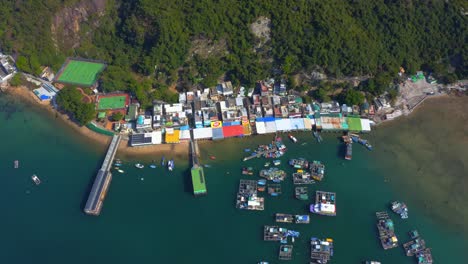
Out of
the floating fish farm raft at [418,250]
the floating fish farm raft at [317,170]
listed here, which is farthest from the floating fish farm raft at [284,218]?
the floating fish farm raft at [418,250]

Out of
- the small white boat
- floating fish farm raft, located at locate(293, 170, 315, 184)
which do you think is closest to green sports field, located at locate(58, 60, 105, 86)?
the small white boat

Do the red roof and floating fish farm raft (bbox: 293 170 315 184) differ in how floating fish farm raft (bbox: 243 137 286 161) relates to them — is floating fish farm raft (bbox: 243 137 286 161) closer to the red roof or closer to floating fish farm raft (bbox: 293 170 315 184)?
the red roof

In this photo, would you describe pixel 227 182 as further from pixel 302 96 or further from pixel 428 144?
pixel 428 144

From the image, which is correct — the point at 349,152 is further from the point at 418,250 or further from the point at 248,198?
the point at 248,198

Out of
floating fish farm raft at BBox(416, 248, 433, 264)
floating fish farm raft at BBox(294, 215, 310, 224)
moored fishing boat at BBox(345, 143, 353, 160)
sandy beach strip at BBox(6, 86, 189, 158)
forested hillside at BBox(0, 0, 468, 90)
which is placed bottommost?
floating fish farm raft at BBox(416, 248, 433, 264)

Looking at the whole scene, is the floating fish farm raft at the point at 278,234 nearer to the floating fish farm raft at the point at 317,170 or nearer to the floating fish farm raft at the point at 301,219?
the floating fish farm raft at the point at 301,219

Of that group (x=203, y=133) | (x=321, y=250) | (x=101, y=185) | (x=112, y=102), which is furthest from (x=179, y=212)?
(x=112, y=102)
